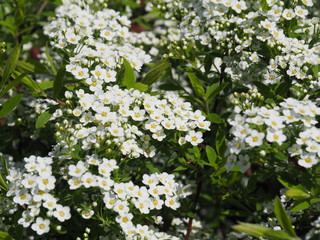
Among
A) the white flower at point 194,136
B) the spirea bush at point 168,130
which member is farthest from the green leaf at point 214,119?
the white flower at point 194,136

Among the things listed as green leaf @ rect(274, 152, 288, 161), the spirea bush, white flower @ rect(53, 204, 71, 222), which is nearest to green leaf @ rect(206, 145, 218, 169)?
the spirea bush

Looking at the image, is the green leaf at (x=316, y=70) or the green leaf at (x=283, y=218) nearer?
the green leaf at (x=283, y=218)

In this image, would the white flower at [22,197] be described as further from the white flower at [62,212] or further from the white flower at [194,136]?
the white flower at [194,136]

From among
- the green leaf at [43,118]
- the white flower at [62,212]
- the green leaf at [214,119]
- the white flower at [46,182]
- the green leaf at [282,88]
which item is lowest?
the white flower at [62,212]

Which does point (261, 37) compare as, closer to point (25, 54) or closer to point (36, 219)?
point (36, 219)

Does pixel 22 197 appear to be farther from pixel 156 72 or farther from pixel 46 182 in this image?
pixel 156 72

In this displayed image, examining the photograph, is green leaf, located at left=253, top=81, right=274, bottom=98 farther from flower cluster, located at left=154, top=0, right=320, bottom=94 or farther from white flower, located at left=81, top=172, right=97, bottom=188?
white flower, located at left=81, top=172, right=97, bottom=188

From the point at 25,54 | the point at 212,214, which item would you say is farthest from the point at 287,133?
the point at 25,54
